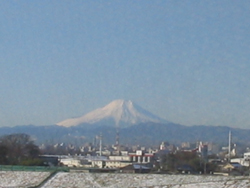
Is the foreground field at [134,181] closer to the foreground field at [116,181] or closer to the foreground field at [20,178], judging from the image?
the foreground field at [116,181]

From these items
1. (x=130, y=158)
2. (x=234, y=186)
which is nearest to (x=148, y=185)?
(x=234, y=186)

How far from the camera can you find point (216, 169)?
65.6 metres

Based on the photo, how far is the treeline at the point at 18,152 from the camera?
2298 inches

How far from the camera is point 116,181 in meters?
37.5

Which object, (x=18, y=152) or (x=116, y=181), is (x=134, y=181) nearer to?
(x=116, y=181)

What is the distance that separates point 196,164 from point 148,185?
3235 cm

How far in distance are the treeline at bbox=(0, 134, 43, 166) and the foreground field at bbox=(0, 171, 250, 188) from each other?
13.9 metres

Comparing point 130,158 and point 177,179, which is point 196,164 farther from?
point 130,158

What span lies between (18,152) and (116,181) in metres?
33.9

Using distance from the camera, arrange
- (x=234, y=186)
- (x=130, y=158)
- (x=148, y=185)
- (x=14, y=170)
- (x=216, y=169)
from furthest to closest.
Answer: (x=130, y=158) < (x=216, y=169) < (x=14, y=170) < (x=148, y=185) < (x=234, y=186)

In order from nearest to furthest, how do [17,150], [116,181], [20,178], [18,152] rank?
[116,181] → [20,178] → [18,152] → [17,150]

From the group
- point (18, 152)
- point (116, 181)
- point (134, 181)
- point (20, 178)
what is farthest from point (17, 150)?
point (134, 181)

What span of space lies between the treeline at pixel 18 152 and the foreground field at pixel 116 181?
13857mm

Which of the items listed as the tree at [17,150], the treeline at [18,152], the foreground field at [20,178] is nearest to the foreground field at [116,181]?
the foreground field at [20,178]
